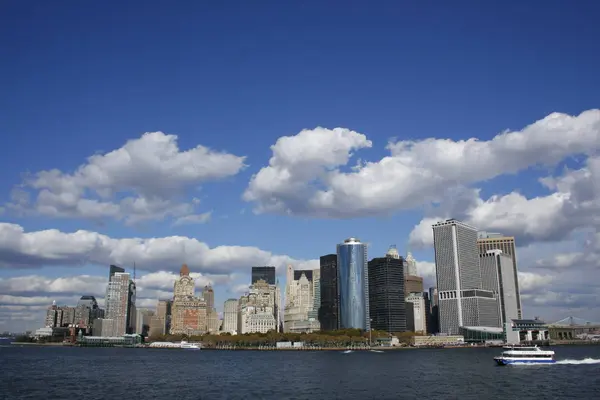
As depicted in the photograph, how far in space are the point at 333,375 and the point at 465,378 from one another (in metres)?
29.7

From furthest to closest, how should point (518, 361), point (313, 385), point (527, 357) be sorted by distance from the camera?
1. point (527, 357)
2. point (518, 361)
3. point (313, 385)

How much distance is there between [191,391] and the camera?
98.2 meters

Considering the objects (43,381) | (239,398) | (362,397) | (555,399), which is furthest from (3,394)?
(555,399)

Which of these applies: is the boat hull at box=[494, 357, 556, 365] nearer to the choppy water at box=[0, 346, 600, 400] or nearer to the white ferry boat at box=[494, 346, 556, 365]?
the white ferry boat at box=[494, 346, 556, 365]

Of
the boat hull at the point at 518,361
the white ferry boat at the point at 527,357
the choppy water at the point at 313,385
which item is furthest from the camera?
the white ferry boat at the point at 527,357

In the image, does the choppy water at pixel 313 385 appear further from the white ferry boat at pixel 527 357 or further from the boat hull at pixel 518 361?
the white ferry boat at pixel 527 357

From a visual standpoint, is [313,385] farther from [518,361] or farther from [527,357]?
[527,357]

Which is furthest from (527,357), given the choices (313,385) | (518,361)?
(313,385)

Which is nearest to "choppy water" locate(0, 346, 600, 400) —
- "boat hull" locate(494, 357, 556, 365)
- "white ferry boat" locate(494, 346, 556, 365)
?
"boat hull" locate(494, 357, 556, 365)

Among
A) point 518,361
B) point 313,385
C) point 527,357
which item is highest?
point 527,357

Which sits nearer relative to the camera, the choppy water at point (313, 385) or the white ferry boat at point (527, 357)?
the choppy water at point (313, 385)

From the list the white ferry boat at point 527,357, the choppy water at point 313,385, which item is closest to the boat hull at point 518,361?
the white ferry boat at point 527,357

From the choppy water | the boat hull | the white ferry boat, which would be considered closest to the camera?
the choppy water

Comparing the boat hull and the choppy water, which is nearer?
the choppy water
